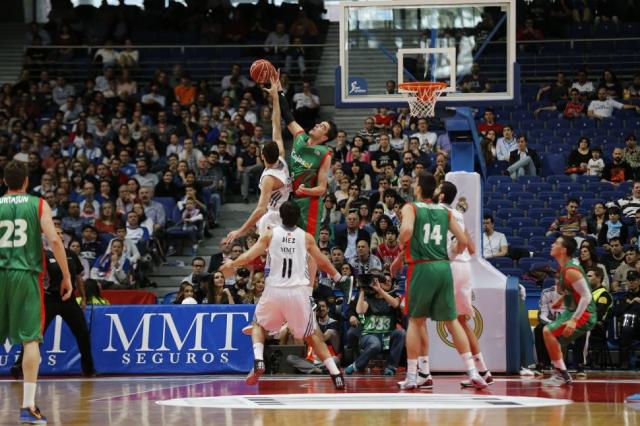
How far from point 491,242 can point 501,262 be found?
431 millimetres

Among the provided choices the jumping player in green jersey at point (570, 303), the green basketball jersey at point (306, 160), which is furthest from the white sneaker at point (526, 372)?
the green basketball jersey at point (306, 160)

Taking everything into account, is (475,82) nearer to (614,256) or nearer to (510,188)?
(614,256)

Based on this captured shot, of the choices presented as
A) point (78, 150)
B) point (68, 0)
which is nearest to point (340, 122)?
point (78, 150)

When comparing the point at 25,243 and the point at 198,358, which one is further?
the point at 198,358

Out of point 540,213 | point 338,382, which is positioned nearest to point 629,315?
point 540,213

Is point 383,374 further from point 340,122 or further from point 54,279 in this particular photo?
point 340,122

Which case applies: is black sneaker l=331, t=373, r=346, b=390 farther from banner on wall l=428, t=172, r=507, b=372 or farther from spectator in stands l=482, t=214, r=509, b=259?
spectator in stands l=482, t=214, r=509, b=259

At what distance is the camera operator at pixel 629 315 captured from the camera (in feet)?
48.8

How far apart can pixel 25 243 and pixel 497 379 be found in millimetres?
5775

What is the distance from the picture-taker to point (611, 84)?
22.8 meters

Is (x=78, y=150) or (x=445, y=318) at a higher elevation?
(x=78, y=150)

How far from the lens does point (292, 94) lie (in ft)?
78.3

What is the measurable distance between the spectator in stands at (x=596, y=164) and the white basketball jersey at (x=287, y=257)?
1058 cm

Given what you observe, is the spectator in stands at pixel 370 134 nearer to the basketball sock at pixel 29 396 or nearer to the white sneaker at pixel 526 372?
the white sneaker at pixel 526 372
